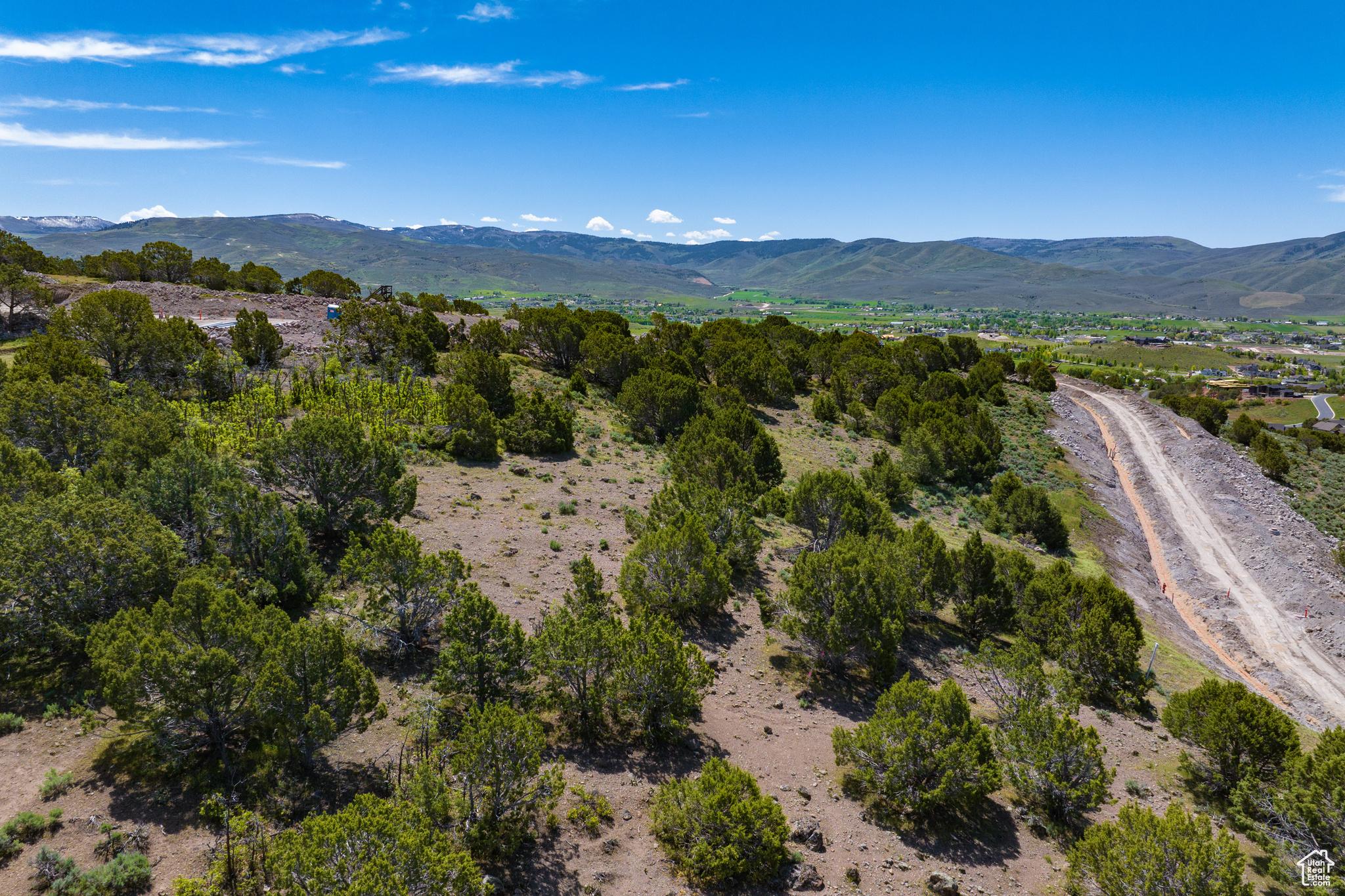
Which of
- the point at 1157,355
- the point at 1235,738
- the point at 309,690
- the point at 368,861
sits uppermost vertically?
the point at 1157,355

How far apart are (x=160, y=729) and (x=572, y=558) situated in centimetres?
1171

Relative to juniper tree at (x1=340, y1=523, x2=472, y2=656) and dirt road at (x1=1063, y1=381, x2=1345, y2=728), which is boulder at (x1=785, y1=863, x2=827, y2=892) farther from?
dirt road at (x1=1063, y1=381, x2=1345, y2=728)

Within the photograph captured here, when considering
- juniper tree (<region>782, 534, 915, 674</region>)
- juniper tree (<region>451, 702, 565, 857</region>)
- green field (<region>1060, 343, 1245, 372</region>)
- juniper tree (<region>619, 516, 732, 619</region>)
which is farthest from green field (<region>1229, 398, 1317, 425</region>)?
juniper tree (<region>451, 702, 565, 857</region>)


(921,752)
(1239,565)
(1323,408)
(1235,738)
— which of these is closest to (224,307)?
(921,752)

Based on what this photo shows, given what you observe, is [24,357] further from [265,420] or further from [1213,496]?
[1213,496]

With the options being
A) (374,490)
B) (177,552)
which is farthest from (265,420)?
(177,552)

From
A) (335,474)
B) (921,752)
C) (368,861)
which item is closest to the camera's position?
(368,861)

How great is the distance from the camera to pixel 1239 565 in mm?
37844

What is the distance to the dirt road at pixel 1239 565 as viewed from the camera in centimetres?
2764

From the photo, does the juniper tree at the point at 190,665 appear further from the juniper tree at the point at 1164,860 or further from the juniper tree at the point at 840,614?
the juniper tree at the point at 1164,860

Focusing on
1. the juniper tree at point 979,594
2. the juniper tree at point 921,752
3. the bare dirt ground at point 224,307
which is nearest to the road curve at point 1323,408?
the juniper tree at point 979,594

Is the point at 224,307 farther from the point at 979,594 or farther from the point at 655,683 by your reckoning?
the point at 979,594

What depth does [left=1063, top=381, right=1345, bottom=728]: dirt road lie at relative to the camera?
27.6m

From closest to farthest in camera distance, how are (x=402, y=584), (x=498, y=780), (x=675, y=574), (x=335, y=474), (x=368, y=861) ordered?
(x=368, y=861)
(x=498, y=780)
(x=402, y=584)
(x=675, y=574)
(x=335, y=474)
